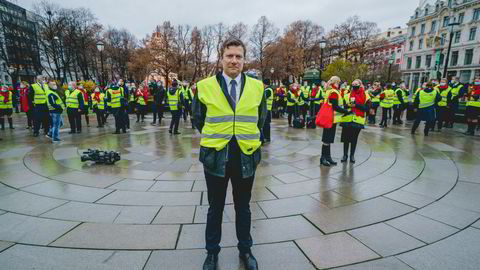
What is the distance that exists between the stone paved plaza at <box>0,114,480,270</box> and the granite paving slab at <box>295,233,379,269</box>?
0.04 feet

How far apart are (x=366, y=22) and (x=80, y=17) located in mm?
52318

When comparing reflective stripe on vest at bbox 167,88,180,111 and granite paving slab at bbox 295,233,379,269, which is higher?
Answer: reflective stripe on vest at bbox 167,88,180,111

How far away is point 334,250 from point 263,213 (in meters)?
1.05

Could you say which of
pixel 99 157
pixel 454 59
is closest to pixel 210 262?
pixel 99 157

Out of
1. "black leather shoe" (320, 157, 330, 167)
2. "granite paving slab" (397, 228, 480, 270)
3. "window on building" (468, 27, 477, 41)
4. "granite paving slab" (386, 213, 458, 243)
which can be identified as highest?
"window on building" (468, 27, 477, 41)

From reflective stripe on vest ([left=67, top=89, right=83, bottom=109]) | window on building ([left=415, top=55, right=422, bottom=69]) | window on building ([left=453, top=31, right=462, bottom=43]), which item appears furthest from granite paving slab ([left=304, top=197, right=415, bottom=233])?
window on building ([left=415, top=55, right=422, bottom=69])

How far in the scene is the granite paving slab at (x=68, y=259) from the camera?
2324mm

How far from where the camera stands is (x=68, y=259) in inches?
95.4

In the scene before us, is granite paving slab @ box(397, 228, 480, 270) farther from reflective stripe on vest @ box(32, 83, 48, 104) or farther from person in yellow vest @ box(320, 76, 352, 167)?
reflective stripe on vest @ box(32, 83, 48, 104)

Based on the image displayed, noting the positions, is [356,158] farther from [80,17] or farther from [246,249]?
[80,17]

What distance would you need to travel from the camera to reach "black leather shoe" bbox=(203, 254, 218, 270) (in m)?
2.25

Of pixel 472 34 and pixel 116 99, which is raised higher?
pixel 472 34

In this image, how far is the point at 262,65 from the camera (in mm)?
46281

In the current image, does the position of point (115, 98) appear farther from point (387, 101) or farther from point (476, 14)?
point (476, 14)
